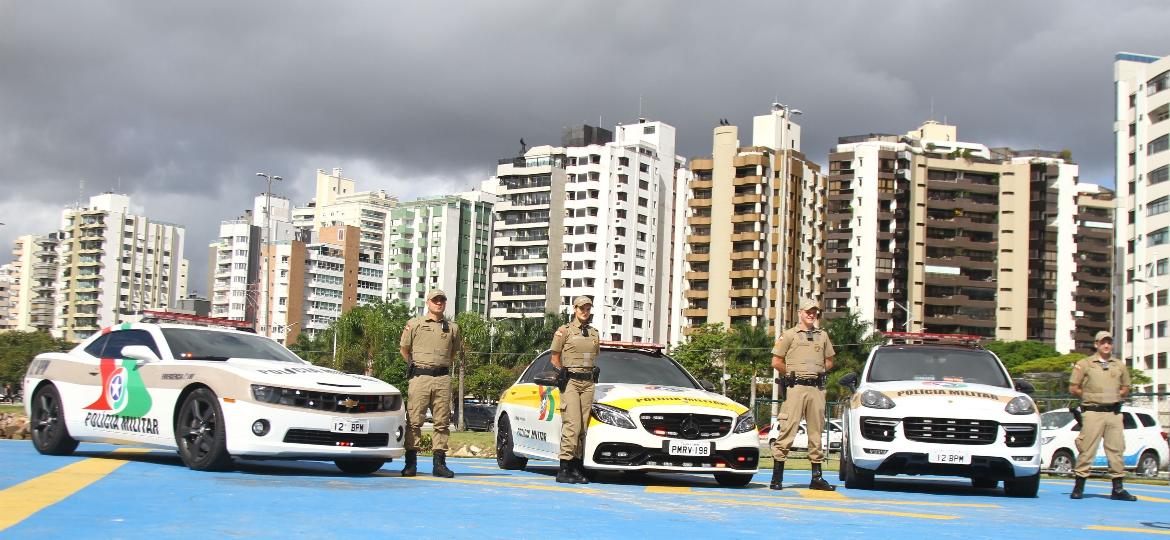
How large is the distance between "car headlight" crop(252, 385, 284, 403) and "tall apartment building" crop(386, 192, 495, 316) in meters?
140

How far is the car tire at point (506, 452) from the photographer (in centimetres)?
1435

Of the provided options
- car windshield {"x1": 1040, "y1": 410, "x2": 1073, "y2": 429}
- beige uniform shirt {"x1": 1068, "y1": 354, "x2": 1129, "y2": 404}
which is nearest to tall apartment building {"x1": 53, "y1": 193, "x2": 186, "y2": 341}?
car windshield {"x1": 1040, "y1": 410, "x2": 1073, "y2": 429}

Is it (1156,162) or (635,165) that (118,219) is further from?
(1156,162)

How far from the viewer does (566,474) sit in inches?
472

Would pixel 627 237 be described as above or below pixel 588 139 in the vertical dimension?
below

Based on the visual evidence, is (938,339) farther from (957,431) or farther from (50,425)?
(50,425)

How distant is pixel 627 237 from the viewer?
130500 millimetres

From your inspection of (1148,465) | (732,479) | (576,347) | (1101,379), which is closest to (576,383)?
(576,347)

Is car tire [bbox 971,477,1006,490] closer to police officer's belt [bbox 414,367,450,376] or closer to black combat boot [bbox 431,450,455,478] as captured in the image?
black combat boot [bbox 431,450,455,478]

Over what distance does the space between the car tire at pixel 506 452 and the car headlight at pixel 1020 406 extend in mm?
5198

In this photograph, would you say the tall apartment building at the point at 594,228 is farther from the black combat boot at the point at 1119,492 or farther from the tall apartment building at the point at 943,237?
the black combat boot at the point at 1119,492

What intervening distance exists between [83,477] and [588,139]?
126m

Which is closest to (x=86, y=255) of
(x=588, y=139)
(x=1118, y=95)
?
(x=588, y=139)

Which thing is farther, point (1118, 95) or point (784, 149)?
point (784, 149)
